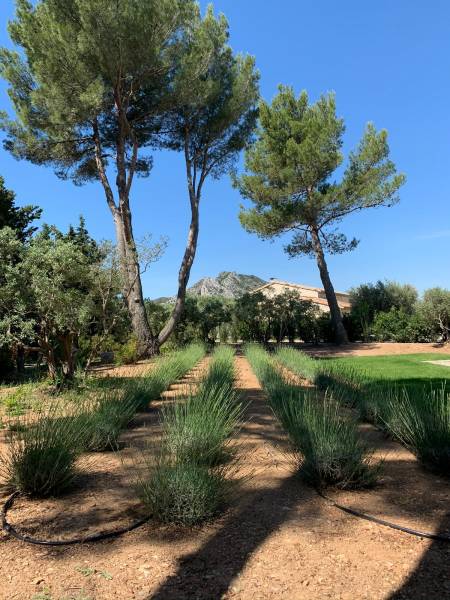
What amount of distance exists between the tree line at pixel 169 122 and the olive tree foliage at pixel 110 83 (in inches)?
1.3

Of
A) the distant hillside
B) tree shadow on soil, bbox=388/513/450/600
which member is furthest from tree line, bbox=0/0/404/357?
the distant hillside

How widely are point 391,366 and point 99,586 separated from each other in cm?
1035

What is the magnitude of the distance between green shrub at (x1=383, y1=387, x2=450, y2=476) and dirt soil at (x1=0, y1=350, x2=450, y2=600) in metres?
0.23

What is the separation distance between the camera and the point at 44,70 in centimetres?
1133

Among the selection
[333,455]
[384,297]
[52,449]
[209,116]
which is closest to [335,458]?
[333,455]

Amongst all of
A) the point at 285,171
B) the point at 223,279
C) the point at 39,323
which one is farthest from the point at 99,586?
the point at 223,279

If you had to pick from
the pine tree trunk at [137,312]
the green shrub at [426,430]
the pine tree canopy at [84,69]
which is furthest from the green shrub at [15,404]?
the pine tree canopy at [84,69]

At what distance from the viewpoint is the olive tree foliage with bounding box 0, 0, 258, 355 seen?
11148mm

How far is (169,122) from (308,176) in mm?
6863

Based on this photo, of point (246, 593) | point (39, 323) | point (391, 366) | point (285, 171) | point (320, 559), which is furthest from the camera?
point (285, 171)

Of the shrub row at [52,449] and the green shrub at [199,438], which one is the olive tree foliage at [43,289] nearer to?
the shrub row at [52,449]

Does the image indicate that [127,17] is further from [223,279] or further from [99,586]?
[223,279]

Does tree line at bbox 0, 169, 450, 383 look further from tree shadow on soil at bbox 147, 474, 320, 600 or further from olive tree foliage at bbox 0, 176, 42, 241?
tree shadow on soil at bbox 147, 474, 320, 600

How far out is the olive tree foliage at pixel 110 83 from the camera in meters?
11.1
